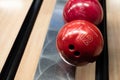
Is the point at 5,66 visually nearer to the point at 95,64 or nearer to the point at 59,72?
the point at 59,72

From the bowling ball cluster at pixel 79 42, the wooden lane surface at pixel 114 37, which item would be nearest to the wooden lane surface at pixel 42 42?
the wooden lane surface at pixel 114 37

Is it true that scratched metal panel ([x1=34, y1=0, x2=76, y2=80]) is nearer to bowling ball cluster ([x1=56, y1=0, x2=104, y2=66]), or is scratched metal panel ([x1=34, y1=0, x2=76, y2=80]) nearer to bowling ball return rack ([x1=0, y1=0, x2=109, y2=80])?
bowling ball return rack ([x1=0, y1=0, x2=109, y2=80])

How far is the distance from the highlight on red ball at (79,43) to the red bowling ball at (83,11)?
102mm

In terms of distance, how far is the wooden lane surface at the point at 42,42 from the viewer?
3.67ft

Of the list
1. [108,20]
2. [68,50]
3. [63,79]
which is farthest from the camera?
[108,20]

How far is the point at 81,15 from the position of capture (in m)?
1.09

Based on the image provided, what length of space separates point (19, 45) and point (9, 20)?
220 millimetres

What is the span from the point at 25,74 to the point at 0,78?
119mm

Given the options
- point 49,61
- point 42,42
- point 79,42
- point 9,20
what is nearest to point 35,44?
point 42,42

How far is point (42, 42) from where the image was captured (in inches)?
50.5

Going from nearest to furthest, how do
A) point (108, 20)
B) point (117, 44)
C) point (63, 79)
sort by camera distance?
1. point (63, 79)
2. point (117, 44)
3. point (108, 20)

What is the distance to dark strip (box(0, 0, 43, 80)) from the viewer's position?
3.72 feet

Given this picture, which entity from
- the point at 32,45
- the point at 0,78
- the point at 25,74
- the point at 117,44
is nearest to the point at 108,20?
the point at 117,44

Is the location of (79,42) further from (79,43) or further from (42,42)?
(42,42)
